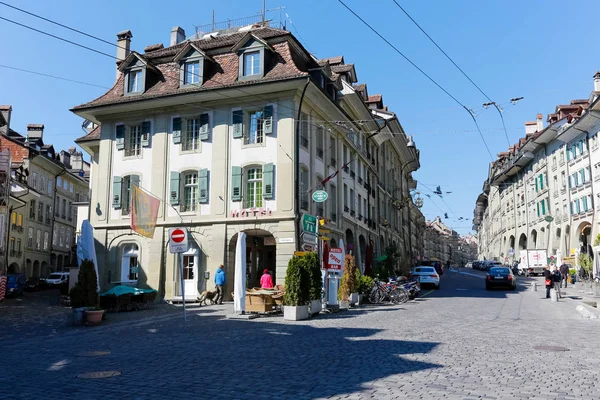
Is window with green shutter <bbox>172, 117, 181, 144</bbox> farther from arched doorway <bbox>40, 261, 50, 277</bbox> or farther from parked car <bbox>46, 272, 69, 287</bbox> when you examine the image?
arched doorway <bbox>40, 261, 50, 277</bbox>

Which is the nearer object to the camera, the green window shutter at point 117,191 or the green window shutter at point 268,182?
the green window shutter at point 268,182

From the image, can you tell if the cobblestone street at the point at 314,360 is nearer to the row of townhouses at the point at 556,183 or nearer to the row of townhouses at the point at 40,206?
the row of townhouses at the point at 40,206

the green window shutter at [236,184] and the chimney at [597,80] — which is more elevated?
the chimney at [597,80]

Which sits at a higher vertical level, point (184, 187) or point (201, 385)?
point (184, 187)

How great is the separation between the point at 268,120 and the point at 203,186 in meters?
4.51

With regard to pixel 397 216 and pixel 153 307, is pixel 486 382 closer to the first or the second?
pixel 153 307

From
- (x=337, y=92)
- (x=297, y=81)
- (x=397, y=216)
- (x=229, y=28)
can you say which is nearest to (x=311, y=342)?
(x=297, y=81)

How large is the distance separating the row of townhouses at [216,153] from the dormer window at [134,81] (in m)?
0.06

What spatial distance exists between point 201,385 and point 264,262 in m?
23.6

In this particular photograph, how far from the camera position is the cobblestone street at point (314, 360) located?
691cm

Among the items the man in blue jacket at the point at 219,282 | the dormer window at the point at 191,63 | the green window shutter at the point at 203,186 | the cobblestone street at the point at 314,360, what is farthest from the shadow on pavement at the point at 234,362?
the dormer window at the point at 191,63

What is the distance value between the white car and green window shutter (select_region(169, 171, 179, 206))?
17033mm

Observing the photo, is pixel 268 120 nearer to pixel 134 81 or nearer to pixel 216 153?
pixel 216 153

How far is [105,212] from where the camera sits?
1142 inches
